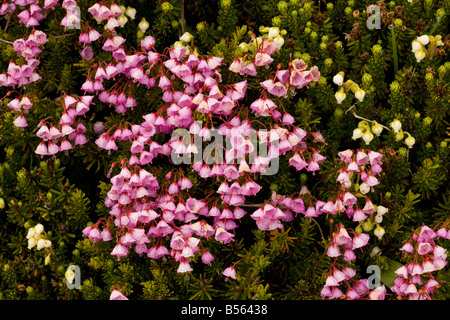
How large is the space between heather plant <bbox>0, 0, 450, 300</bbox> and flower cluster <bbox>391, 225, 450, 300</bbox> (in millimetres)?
12

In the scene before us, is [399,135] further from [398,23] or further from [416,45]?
[398,23]

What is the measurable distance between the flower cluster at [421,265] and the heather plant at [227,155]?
0.5 inches

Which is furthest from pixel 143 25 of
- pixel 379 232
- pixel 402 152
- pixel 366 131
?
pixel 379 232

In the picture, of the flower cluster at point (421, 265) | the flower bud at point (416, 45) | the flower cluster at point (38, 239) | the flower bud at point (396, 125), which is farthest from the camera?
the flower bud at point (416, 45)

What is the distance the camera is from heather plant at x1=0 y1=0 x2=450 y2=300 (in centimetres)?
301

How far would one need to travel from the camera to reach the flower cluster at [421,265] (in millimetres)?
2930

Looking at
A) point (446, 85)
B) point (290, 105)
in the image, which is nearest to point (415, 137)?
point (446, 85)

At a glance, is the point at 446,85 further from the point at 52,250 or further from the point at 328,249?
the point at 52,250

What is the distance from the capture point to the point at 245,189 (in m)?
2.96

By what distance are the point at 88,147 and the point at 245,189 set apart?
113cm

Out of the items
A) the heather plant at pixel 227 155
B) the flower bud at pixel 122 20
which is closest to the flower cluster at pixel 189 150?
the heather plant at pixel 227 155

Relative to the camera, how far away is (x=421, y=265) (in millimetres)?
2969

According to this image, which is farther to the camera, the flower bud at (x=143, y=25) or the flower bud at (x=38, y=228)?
the flower bud at (x=143, y=25)

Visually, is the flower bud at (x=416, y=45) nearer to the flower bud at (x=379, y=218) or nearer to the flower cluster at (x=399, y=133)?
the flower cluster at (x=399, y=133)
